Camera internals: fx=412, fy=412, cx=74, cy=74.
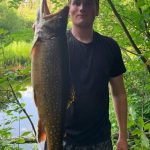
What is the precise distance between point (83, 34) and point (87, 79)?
30cm

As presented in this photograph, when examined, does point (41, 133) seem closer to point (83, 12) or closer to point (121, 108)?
point (83, 12)

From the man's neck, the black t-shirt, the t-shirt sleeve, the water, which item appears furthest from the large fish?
the water

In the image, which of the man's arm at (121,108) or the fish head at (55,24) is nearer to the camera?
the fish head at (55,24)

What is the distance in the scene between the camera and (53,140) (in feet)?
7.16

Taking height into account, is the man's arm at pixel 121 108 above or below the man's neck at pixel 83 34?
below

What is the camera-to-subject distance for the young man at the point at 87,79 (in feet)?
8.48

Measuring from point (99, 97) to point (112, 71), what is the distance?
0.25 metres

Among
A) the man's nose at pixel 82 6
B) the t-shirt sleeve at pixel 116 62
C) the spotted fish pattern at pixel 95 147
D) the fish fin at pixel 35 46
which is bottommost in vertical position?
the spotted fish pattern at pixel 95 147

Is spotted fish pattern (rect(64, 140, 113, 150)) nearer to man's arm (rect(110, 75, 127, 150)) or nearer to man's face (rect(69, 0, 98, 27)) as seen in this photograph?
man's arm (rect(110, 75, 127, 150))

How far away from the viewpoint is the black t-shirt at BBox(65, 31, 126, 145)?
2.58m

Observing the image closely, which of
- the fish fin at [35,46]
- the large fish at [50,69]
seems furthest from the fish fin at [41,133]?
the fish fin at [35,46]

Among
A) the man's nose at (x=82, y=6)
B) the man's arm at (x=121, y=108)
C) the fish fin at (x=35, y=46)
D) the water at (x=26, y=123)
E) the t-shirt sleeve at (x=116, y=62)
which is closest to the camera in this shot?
the fish fin at (x=35, y=46)

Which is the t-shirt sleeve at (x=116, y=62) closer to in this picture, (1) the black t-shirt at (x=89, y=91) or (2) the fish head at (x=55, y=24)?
(1) the black t-shirt at (x=89, y=91)

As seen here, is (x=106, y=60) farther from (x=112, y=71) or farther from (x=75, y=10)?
(x=75, y=10)
